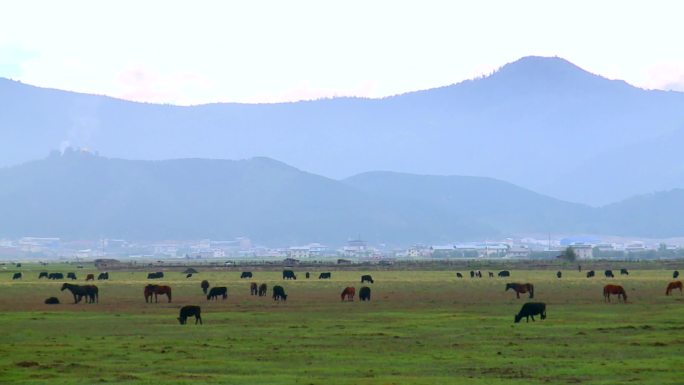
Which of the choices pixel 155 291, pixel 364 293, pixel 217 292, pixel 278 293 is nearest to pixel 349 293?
pixel 364 293

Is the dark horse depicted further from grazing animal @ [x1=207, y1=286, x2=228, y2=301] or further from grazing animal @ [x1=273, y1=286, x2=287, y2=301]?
grazing animal @ [x1=273, y1=286, x2=287, y2=301]

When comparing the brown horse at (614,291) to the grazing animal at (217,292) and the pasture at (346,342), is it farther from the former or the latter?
the grazing animal at (217,292)

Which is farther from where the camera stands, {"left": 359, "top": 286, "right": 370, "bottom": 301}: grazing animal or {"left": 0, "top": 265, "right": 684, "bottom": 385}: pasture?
{"left": 359, "top": 286, "right": 370, "bottom": 301}: grazing animal

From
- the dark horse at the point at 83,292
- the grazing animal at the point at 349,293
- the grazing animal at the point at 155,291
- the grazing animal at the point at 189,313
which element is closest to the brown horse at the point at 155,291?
the grazing animal at the point at 155,291

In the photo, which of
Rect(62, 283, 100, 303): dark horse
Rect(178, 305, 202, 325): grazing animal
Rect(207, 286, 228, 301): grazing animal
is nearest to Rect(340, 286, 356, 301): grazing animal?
Rect(207, 286, 228, 301): grazing animal

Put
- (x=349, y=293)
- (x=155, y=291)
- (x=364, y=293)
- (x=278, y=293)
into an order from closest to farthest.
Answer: (x=155, y=291)
(x=278, y=293)
(x=364, y=293)
(x=349, y=293)

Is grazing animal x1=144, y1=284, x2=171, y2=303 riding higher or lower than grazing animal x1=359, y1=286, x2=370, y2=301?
higher

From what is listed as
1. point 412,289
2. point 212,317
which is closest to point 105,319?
point 212,317

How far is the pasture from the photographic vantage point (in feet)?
113

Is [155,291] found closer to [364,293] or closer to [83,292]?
[83,292]

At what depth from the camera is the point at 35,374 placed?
1362 inches

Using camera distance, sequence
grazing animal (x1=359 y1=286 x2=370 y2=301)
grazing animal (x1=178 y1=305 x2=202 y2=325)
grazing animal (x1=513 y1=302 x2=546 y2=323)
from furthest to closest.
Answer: grazing animal (x1=359 y1=286 x2=370 y2=301), grazing animal (x1=178 y1=305 x2=202 y2=325), grazing animal (x1=513 y1=302 x2=546 y2=323)

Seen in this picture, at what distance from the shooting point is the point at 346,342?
141ft

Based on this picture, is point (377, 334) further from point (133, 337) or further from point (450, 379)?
point (450, 379)
